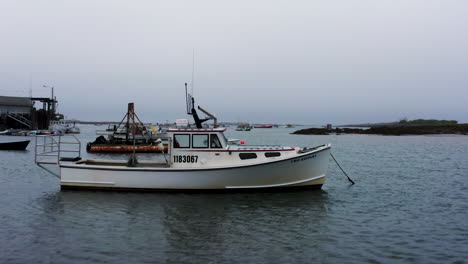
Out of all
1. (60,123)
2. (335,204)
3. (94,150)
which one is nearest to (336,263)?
(335,204)

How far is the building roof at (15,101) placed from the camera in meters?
90.1

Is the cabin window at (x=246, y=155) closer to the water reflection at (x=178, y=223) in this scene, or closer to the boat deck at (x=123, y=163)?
the water reflection at (x=178, y=223)

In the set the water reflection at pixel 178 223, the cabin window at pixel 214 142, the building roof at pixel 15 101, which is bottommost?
the water reflection at pixel 178 223

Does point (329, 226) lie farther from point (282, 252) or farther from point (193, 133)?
point (193, 133)

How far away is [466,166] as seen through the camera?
2642 cm

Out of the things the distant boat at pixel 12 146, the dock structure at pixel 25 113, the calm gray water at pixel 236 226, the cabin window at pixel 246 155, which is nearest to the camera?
the calm gray water at pixel 236 226

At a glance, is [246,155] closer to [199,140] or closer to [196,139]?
[199,140]

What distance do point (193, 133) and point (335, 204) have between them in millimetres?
6235

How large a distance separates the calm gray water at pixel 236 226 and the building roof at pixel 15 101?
281 ft

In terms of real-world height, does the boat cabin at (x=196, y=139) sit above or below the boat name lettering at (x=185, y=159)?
above

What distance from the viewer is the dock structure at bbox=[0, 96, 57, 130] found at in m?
86.4

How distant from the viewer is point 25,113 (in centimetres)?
9056

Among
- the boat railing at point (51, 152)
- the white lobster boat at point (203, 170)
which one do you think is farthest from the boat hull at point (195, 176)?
the boat railing at point (51, 152)

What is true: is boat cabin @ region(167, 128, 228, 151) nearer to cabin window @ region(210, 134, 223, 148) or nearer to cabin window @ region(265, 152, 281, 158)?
cabin window @ region(210, 134, 223, 148)
